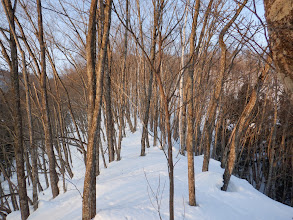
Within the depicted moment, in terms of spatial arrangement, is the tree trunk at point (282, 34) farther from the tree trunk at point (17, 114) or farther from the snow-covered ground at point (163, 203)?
the tree trunk at point (17, 114)

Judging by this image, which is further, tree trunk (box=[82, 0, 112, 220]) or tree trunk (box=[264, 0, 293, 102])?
tree trunk (box=[82, 0, 112, 220])

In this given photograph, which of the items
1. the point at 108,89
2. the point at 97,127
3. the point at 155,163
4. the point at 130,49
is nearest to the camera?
the point at 97,127

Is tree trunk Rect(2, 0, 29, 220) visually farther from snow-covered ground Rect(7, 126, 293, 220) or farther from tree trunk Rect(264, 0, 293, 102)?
tree trunk Rect(264, 0, 293, 102)

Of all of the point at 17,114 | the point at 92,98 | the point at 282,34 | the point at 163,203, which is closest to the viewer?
the point at 282,34

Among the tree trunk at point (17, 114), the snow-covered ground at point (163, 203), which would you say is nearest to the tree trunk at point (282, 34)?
the snow-covered ground at point (163, 203)

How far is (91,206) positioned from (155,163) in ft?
9.98

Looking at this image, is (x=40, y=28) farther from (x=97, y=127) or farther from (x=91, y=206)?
(x=91, y=206)

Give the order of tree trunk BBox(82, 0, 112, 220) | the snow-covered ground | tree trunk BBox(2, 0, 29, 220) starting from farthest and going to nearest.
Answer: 1. tree trunk BBox(2, 0, 29, 220)
2. the snow-covered ground
3. tree trunk BBox(82, 0, 112, 220)

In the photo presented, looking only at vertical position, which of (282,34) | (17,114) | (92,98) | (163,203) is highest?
(282,34)

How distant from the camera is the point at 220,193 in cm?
414

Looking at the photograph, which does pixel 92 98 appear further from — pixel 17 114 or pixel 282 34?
pixel 17 114

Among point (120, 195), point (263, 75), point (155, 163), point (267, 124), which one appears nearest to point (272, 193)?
point (267, 124)

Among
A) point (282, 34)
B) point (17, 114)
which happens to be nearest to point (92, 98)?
point (282, 34)

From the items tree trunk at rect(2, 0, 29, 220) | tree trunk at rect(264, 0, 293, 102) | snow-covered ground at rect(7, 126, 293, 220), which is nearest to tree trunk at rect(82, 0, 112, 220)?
snow-covered ground at rect(7, 126, 293, 220)
